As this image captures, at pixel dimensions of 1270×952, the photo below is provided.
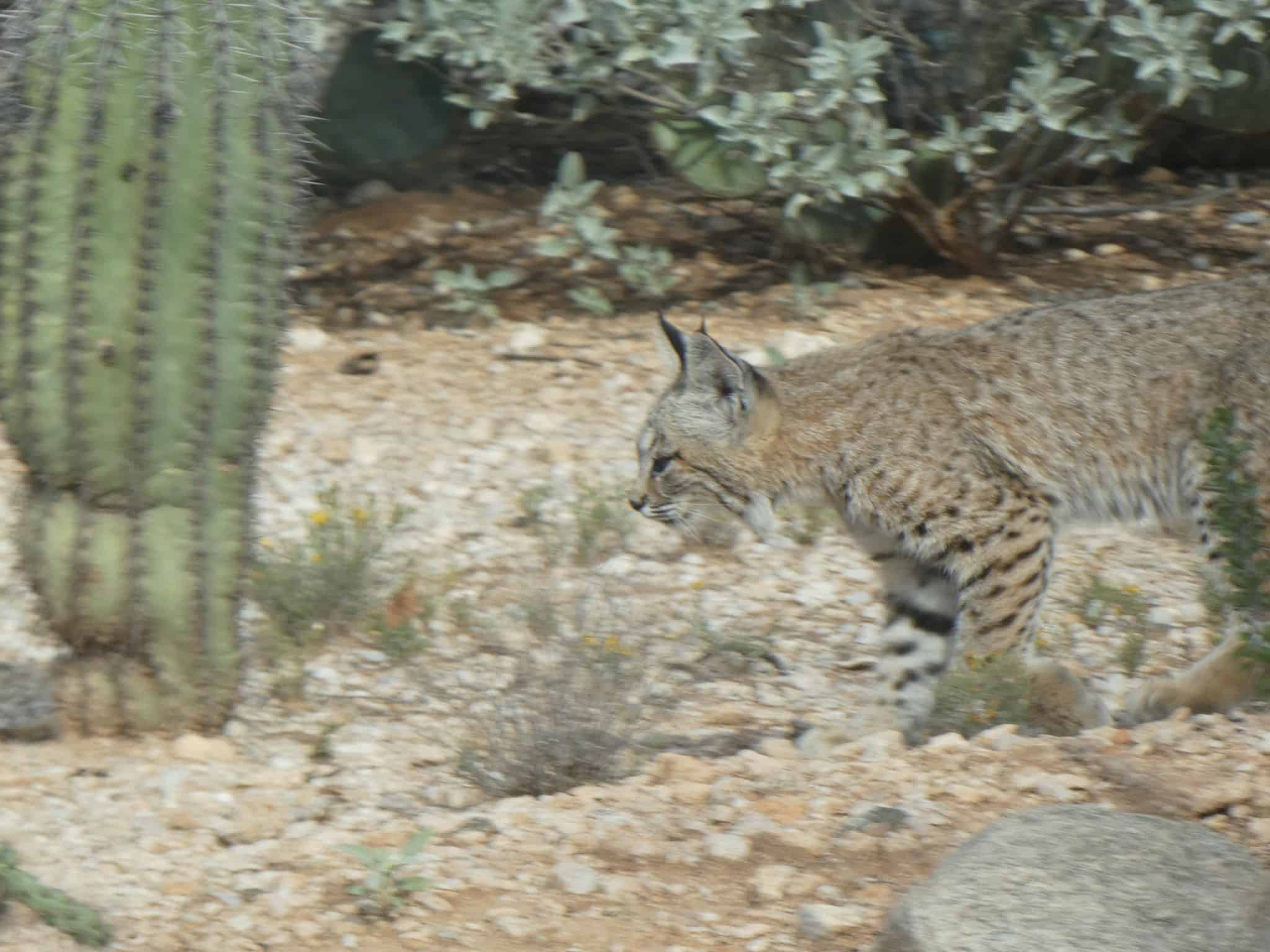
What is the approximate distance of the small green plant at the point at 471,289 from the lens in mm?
8039

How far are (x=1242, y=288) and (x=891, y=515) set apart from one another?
4.24ft

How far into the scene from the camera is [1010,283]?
321 inches

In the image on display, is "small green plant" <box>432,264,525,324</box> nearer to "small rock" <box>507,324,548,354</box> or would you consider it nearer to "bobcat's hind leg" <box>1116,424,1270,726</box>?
"small rock" <box>507,324,548,354</box>

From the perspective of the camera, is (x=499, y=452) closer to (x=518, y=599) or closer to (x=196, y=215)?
(x=518, y=599)

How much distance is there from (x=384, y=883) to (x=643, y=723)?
148 cm

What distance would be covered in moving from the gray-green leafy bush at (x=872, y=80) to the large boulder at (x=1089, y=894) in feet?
15.0

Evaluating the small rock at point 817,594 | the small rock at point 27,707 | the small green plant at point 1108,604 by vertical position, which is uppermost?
the small green plant at point 1108,604

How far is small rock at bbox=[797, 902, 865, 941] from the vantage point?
3465mm

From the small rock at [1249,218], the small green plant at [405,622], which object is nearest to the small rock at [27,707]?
the small green plant at [405,622]

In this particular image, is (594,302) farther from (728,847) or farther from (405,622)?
(728,847)

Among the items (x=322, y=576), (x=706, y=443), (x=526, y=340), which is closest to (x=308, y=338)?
(x=526, y=340)

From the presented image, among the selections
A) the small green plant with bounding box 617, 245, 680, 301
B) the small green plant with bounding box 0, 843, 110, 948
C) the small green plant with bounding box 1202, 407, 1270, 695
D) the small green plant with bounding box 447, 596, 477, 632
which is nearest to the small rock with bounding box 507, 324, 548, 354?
the small green plant with bounding box 617, 245, 680, 301

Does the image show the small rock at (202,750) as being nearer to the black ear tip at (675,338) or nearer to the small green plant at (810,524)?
the black ear tip at (675,338)

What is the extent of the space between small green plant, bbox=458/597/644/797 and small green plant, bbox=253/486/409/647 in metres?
1.06
